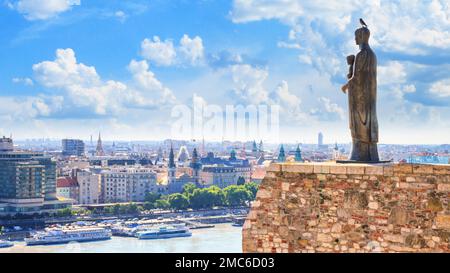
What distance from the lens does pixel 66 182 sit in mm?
73500

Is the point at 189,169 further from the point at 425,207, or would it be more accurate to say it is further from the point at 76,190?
the point at 425,207

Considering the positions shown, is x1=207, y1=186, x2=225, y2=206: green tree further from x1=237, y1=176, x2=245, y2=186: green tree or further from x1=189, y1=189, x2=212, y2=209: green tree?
x1=237, y1=176, x2=245, y2=186: green tree

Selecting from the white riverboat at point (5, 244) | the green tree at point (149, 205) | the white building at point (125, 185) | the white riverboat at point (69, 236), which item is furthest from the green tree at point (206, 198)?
the white riverboat at point (5, 244)

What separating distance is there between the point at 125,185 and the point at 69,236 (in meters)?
24.8

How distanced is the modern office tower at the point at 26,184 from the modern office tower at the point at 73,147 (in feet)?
166

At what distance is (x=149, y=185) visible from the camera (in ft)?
252

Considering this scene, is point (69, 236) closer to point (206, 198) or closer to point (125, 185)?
point (206, 198)

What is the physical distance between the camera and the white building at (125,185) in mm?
75625

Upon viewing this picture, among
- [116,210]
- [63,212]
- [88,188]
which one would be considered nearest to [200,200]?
[116,210]

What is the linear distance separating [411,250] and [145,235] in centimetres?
4832

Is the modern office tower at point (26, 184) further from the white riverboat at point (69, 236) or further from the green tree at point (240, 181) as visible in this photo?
the green tree at point (240, 181)

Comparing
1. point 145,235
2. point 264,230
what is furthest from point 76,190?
point 264,230

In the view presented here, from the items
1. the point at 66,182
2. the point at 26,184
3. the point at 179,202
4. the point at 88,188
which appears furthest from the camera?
the point at 88,188
